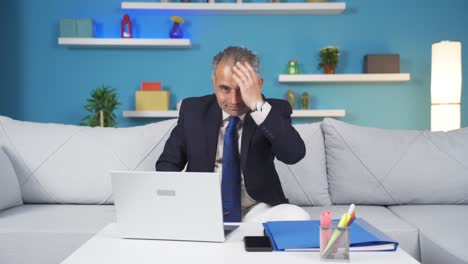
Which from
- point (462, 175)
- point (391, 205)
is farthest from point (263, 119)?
point (462, 175)

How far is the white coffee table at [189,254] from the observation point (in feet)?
3.16

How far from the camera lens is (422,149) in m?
2.34

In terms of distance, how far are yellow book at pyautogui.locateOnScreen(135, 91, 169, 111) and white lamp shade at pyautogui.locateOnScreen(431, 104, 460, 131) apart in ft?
6.80

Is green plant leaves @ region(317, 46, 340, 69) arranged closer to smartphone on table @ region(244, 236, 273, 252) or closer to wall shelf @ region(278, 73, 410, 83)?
wall shelf @ region(278, 73, 410, 83)

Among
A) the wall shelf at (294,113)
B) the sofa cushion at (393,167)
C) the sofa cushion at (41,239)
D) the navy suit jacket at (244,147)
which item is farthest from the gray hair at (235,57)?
the wall shelf at (294,113)

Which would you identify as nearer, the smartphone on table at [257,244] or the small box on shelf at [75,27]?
the smartphone on table at [257,244]

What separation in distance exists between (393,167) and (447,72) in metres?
1.50

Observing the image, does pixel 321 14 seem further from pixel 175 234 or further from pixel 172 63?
pixel 175 234

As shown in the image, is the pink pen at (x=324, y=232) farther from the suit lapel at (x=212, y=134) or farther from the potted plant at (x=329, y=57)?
the potted plant at (x=329, y=57)

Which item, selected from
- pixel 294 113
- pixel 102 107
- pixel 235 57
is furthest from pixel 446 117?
pixel 102 107

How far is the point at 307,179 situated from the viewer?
2.26 m

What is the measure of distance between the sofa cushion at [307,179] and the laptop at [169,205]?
1157 millimetres

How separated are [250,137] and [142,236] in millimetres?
661

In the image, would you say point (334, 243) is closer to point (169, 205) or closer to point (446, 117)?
point (169, 205)
